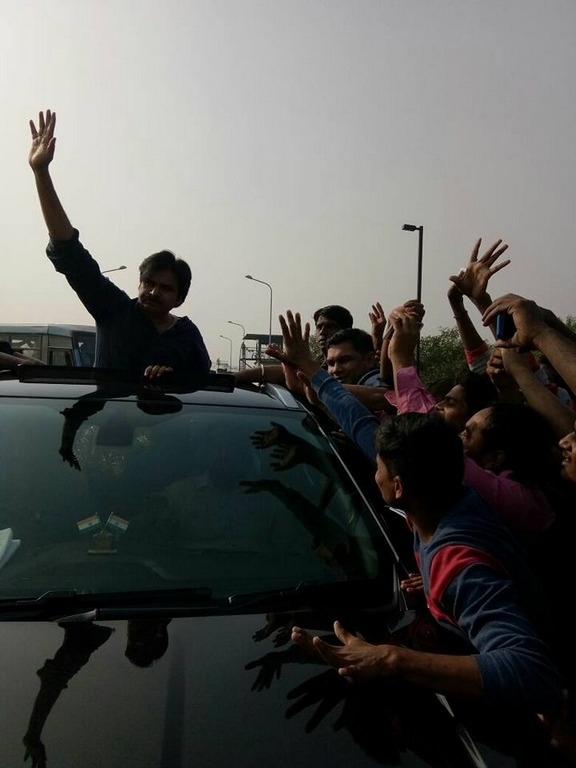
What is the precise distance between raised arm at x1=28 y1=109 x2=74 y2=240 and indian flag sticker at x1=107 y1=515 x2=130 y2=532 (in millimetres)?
1729

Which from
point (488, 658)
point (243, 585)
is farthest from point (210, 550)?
point (488, 658)

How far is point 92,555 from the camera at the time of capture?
2244 millimetres

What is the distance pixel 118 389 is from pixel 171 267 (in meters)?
1.10

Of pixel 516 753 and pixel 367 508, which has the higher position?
pixel 367 508

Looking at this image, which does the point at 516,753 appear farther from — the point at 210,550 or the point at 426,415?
the point at 210,550

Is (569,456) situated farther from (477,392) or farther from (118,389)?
(118,389)

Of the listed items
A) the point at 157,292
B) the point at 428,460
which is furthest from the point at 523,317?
the point at 157,292

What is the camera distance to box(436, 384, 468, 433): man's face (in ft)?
10.0

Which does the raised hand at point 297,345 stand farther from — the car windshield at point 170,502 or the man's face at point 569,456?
the man's face at point 569,456

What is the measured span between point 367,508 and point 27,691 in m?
1.15

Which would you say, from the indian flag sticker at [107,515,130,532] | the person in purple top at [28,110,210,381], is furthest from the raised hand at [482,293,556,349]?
the person in purple top at [28,110,210,381]

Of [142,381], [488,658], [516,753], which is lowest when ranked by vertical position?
[516,753]

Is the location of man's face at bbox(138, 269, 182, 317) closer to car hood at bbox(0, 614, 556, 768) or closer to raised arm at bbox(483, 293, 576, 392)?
raised arm at bbox(483, 293, 576, 392)

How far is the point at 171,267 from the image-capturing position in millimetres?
3865
